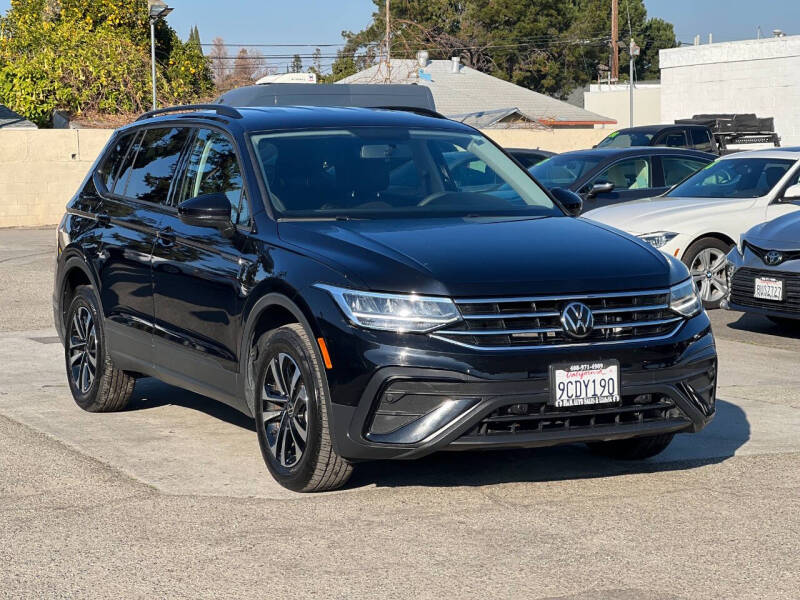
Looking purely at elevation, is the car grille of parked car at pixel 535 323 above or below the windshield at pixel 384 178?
below

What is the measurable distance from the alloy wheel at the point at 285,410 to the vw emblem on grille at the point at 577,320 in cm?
115

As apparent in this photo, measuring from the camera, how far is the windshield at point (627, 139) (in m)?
23.9

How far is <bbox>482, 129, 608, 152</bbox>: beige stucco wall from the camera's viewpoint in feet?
114

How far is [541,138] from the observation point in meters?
35.3

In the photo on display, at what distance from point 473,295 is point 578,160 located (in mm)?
11894

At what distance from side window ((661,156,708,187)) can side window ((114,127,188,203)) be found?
10091 millimetres

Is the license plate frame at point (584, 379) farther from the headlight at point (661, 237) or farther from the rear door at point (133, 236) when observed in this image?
the headlight at point (661, 237)

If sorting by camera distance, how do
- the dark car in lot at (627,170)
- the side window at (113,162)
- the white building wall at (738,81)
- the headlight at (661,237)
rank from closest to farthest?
1. the side window at (113,162)
2. the headlight at (661,237)
3. the dark car in lot at (627,170)
4. the white building wall at (738,81)

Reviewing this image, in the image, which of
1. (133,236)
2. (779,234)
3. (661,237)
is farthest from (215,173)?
(661,237)

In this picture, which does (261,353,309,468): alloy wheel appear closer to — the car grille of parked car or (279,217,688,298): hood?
(279,217,688,298): hood

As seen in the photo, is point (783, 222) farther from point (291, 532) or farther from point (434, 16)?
point (434, 16)

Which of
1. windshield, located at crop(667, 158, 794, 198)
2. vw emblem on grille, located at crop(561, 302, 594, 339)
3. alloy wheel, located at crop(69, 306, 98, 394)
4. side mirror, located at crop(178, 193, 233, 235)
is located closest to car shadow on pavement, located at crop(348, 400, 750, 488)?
vw emblem on grille, located at crop(561, 302, 594, 339)

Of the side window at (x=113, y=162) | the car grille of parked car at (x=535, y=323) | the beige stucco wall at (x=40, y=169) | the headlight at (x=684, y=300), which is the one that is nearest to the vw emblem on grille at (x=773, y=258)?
the headlight at (x=684, y=300)

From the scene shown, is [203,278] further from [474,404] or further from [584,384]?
[584,384]
